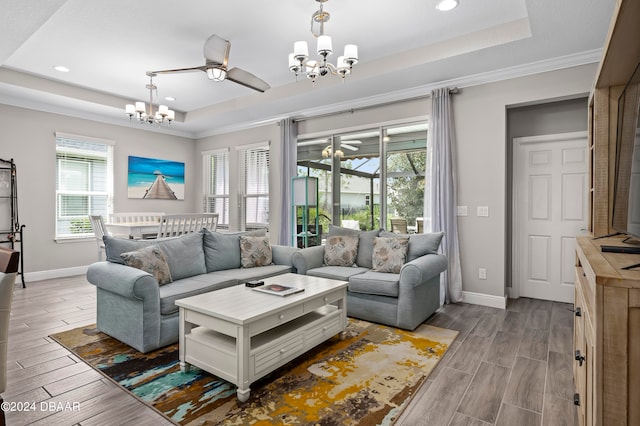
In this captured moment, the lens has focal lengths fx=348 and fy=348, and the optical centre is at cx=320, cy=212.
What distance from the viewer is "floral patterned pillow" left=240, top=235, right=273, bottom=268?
4.06 m

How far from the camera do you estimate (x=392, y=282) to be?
329cm

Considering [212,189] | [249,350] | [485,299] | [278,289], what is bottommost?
[485,299]

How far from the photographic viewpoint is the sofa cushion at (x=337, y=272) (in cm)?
364

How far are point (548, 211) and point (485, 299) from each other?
134 cm

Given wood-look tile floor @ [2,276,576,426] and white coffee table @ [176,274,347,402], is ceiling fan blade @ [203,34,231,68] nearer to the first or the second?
white coffee table @ [176,274,347,402]

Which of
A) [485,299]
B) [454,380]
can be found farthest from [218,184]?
[454,380]

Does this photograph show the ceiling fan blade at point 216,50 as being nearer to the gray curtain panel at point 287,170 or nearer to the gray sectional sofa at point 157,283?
the gray sectional sofa at point 157,283

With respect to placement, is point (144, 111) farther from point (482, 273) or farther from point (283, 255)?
point (482, 273)

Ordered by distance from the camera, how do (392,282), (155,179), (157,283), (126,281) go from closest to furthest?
(126,281)
(157,283)
(392,282)
(155,179)

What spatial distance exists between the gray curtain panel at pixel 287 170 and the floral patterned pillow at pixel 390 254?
Result: 2218 millimetres

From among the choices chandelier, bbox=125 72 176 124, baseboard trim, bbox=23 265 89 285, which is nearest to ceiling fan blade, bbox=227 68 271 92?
chandelier, bbox=125 72 176 124

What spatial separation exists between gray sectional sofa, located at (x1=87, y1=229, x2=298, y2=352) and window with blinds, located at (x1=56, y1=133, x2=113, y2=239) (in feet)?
10.7

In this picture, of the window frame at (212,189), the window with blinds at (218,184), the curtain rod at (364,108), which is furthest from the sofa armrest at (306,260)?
the window with blinds at (218,184)

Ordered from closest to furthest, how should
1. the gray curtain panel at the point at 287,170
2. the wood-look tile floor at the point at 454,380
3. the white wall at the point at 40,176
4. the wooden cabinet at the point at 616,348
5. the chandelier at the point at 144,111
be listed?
the wooden cabinet at the point at 616,348, the wood-look tile floor at the point at 454,380, the chandelier at the point at 144,111, the white wall at the point at 40,176, the gray curtain panel at the point at 287,170
